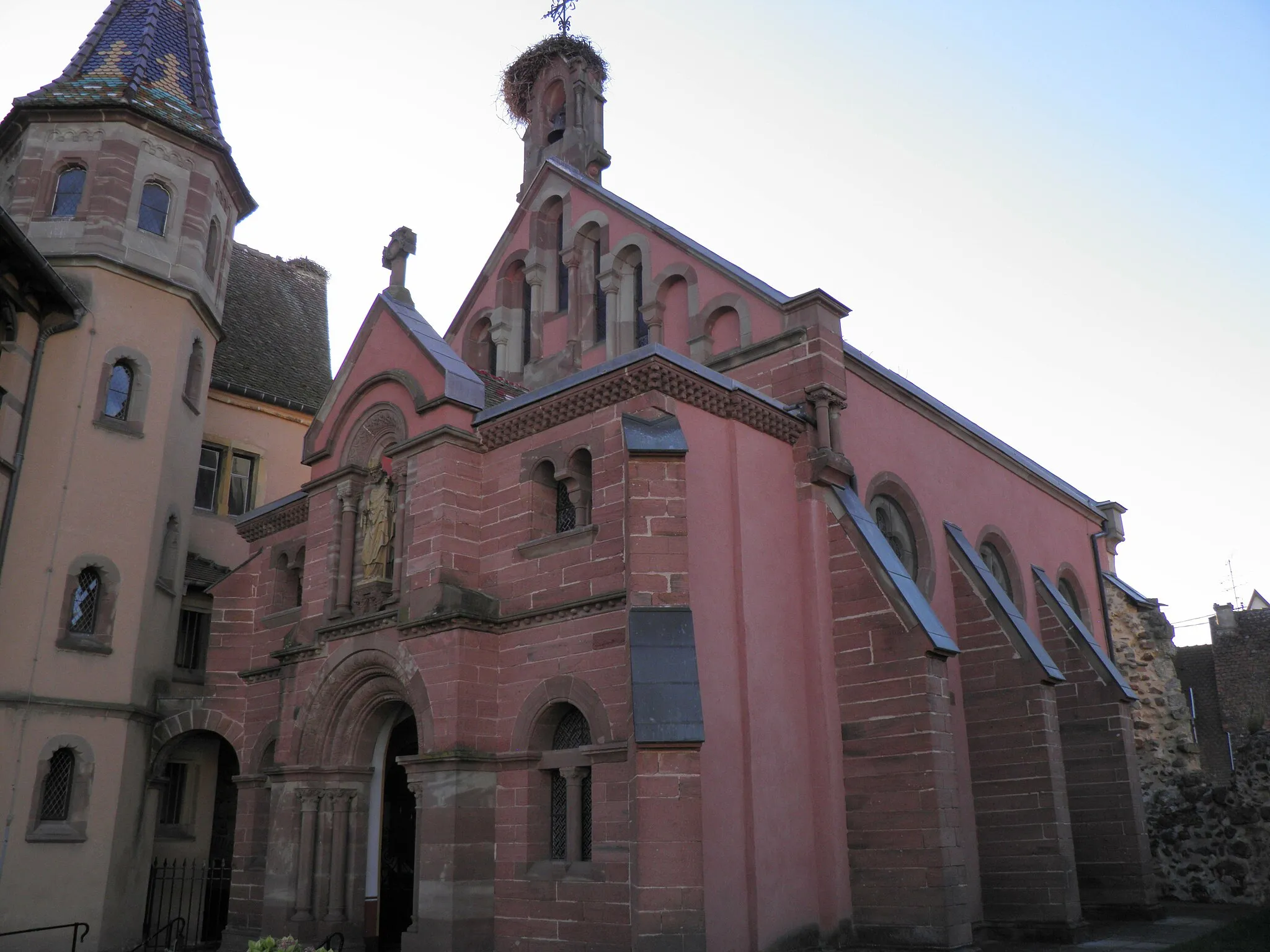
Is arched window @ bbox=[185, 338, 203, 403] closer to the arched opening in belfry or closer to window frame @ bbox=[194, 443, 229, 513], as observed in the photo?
window frame @ bbox=[194, 443, 229, 513]

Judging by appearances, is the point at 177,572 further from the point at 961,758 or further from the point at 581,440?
the point at 961,758

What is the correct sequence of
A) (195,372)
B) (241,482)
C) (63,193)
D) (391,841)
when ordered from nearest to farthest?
(391,841) → (63,193) → (195,372) → (241,482)

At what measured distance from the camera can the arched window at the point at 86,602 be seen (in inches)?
705

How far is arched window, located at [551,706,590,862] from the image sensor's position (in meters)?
13.0

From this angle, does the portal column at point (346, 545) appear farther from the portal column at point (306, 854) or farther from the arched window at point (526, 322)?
the arched window at point (526, 322)

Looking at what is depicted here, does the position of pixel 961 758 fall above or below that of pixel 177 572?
below

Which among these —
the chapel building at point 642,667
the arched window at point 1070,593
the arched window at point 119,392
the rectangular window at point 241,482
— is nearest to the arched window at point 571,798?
the chapel building at point 642,667

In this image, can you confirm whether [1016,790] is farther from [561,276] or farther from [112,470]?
[112,470]

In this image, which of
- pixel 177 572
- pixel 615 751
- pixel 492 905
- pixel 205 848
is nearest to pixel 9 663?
pixel 177 572

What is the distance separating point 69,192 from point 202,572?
7.37m

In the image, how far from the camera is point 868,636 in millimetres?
14695

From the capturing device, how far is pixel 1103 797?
19.2m

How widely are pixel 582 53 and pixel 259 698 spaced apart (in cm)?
1473

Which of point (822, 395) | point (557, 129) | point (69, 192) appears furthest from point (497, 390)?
point (69, 192)
